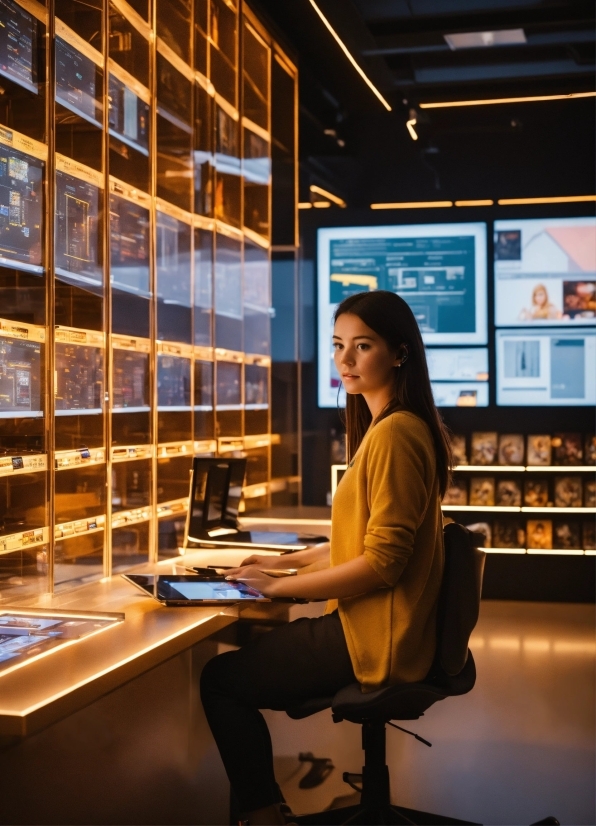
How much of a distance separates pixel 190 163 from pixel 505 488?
375 centimetres

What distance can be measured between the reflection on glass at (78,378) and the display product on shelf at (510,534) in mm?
4338

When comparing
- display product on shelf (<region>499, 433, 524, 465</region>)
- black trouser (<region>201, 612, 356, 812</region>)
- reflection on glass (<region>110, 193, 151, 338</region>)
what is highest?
reflection on glass (<region>110, 193, 151, 338</region>)


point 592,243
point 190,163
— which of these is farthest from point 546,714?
point 592,243

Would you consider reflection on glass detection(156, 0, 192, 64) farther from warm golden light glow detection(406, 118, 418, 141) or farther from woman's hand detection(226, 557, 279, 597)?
warm golden light glow detection(406, 118, 418, 141)

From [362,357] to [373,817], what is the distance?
1222 mm

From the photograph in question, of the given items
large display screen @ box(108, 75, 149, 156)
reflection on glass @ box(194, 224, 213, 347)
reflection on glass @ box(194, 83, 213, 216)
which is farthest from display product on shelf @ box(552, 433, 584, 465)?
large display screen @ box(108, 75, 149, 156)

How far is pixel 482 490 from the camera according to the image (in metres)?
6.71

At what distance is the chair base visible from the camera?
8.22ft

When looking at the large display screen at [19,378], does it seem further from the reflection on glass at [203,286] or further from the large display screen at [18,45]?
the reflection on glass at [203,286]

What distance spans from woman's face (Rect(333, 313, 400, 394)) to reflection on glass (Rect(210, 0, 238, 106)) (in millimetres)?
2329

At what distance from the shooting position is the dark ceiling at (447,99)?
18.8ft

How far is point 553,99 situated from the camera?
6.93 meters

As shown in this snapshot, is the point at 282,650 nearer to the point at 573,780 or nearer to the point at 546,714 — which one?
the point at 573,780

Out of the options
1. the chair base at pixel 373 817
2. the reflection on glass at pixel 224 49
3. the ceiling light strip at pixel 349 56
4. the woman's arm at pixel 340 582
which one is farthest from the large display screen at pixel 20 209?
the ceiling light strip at pixel 349 56
